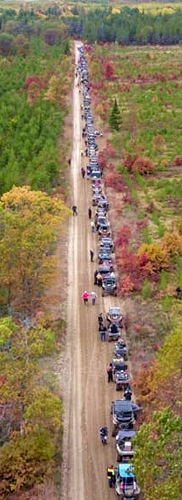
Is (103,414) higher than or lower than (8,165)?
lower

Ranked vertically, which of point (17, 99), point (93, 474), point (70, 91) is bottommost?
point (93, 474)

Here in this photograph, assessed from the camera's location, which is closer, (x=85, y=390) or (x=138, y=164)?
(x=85, y=390)

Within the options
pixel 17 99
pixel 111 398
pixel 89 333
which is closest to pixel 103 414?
pixel 111 398

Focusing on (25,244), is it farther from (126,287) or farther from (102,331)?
(126,287)

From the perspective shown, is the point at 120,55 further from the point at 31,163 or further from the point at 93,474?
the point at 93,474

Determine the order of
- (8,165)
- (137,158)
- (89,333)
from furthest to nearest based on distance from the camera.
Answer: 1. (137,158)
2. (8,165)
3. (89,333)

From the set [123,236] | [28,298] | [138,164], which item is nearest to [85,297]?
[28,298]

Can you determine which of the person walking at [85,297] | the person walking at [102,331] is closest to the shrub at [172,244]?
the person walking at [85,297]

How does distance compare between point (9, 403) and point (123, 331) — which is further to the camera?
point (123, 331)
